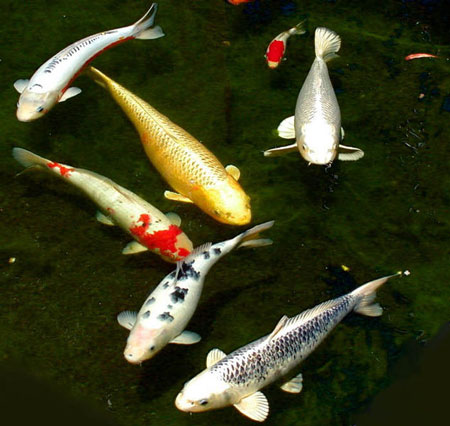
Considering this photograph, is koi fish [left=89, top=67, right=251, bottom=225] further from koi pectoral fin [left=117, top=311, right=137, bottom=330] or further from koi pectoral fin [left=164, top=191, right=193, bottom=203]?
koi pectoral fin [left=117, top=311, right=137, bottom=330]

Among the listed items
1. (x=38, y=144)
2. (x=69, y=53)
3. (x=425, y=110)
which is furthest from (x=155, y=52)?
(x=425, y=110)

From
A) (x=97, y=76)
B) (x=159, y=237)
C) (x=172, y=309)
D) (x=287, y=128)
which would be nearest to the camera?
→ (x=172, y=309)

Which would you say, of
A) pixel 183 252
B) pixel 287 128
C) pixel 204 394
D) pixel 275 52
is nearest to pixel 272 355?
pixel 204 394

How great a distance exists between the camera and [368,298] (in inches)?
169

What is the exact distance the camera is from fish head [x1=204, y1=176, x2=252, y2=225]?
434 cm

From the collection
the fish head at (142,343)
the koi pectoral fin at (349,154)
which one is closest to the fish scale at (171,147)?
the koi pectoral fin at (349,154)

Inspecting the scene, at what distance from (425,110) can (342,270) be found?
180 centimetres

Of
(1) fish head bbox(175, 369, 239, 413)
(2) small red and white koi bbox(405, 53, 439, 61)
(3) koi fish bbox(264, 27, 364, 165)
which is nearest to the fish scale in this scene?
(3) koi fish bbox(264, 27, 364, 165)

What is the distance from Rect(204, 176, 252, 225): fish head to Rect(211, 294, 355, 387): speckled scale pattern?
0.90 meters

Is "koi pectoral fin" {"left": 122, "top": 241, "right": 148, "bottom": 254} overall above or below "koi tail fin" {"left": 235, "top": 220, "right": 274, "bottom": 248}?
below

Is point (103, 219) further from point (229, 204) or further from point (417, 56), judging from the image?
point (417, 56)

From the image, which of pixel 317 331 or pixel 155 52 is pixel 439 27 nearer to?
pixel 155 52

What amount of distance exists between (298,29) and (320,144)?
1.73 metres

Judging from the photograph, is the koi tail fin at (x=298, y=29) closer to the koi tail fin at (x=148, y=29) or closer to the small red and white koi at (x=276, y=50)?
the small red and white koi at (x=276, y=50)
